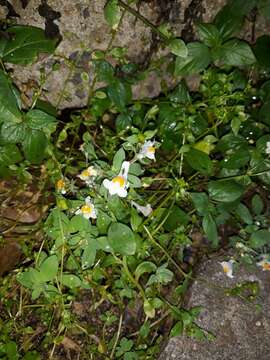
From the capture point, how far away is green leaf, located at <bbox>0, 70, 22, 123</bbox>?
124 centimetres

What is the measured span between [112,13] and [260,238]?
2.90 feet

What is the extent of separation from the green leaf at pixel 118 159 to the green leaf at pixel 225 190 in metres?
0.35

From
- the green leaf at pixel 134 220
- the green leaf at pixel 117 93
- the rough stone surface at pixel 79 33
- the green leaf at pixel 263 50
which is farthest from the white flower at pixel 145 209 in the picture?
the green leaf at pixel 263 50

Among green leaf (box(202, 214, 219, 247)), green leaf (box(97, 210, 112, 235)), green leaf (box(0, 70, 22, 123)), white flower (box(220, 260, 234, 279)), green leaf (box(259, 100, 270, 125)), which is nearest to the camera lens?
green leaf (box(0, 70, 22, 123))

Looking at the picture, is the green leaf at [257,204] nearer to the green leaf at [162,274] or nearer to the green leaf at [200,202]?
the green leaf at [200,202]

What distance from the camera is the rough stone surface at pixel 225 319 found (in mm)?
1529

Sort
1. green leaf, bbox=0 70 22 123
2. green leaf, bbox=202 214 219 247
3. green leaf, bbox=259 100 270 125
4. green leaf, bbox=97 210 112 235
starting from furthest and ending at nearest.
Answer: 1. green leaf, bbox=259 100 270 125
2. green leaf, bbox=202 214 219 247
3. green leaf, bbox=97 210 112 235
4. green leaf, bbox=0 70 22 123

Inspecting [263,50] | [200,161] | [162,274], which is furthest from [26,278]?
[263,50]

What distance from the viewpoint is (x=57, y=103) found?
168 centimetres

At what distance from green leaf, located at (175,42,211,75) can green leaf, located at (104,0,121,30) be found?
249mm

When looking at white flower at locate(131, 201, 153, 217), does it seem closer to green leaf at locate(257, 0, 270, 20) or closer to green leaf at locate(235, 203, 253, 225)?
green leaf at locate(235, 203, 253, 225)

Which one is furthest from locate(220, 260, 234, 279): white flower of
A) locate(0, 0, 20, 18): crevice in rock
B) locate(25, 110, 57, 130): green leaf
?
locate(0, 0, 20, 18): crevice in rock

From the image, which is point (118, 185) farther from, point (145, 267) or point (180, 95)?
point (180, 95)

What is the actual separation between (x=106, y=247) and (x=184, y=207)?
0.42 metres
